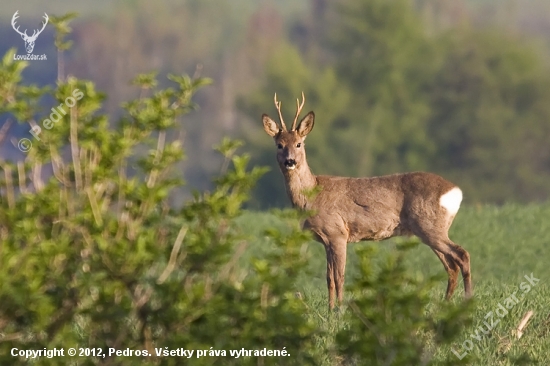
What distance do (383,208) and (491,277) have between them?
8.35 ft

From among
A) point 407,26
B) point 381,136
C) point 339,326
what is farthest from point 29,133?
point 407,26

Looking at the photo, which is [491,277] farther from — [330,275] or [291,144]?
[291,144]

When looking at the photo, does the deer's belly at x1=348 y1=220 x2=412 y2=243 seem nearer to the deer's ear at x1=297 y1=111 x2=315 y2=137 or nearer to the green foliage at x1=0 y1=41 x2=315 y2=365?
the deer's ear at x1=297 y1=111 x2=315 y2=137

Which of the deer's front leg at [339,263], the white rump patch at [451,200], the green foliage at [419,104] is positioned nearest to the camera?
the deer's front leg at [339,263]

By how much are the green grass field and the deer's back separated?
52 centimetres

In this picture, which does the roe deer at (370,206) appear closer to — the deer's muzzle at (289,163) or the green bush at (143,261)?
the deer's muzzle at (289,163)

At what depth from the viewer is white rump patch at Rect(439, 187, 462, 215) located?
9.44 meters

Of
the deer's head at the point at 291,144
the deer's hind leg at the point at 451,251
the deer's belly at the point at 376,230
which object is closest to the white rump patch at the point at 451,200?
the deer's hind leg at the point at 451,251

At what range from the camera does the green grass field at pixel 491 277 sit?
6520 mm

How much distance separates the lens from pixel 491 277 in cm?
1156

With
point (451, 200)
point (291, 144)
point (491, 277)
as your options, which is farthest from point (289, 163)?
point (491, 277)

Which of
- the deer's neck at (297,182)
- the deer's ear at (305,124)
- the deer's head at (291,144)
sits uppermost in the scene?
the deer's ear at (305,124)

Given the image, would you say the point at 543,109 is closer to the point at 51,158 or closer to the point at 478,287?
the point at 478,287

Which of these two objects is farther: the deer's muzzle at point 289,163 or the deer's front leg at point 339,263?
the deer's muzzle at point 289,163
